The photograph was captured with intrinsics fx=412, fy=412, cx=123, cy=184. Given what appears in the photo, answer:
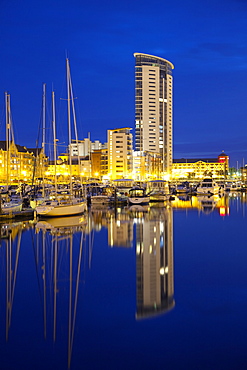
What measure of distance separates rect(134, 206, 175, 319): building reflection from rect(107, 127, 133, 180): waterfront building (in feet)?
371

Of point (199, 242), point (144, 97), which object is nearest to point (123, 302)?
point (199, 242)

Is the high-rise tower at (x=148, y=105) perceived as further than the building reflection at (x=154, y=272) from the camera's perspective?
Yes

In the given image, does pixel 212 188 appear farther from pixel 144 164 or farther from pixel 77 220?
pixel 144 164

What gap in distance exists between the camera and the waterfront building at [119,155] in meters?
141

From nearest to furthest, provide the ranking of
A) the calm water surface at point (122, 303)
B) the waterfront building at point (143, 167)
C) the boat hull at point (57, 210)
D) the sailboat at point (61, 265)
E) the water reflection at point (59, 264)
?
the calm water surface at point (122, 303), the sailboat at point (61, 265), the water reflection at point (59, 264), the boat hull at point (57, 210), the waterfront building at point (143, 167)

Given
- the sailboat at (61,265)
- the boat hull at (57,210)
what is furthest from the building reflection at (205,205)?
the sailboat at (61,265)

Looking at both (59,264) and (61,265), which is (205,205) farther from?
(61,265)

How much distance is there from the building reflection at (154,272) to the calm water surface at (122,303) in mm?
39

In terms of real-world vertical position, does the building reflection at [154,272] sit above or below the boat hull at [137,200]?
below

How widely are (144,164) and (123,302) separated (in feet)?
487

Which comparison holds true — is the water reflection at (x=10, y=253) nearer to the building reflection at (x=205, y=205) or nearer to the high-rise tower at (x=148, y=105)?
the building reflection at (x=205, y=205)

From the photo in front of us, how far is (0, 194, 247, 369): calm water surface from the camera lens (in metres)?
8.73

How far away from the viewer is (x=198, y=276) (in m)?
15.8

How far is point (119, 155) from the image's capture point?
464 feet
